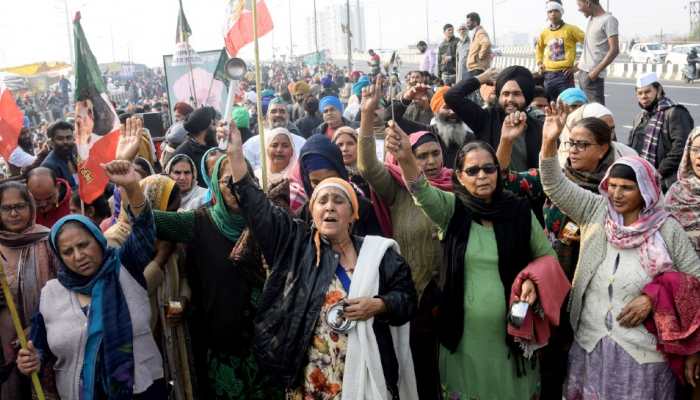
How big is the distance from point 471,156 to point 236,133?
1135 millimetres

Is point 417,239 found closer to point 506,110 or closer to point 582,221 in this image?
point 582,221

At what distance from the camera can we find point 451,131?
4867 mm

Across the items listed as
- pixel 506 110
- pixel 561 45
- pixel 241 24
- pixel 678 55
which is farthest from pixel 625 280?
pixel 678 55

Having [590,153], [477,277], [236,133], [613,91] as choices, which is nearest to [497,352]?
[477,277]

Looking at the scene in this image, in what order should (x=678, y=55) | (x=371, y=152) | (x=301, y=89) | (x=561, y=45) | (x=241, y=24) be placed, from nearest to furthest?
(x=371, y=152), (x=241, y=24), (x=561, y=45), (x=301, y=89), (x=678, y=55)

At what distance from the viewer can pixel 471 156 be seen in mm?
3072

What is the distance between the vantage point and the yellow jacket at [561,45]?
7.26m

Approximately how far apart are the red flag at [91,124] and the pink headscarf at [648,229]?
2.63 meters

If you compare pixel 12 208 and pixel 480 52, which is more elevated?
pixel 480 52

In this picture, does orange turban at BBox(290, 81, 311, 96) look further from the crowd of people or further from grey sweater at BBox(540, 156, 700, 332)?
grey sweater at BBox(540, 156, 700, 332)

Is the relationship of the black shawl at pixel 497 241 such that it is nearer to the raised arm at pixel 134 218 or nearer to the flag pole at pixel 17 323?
the raised arm at pixel 134 218

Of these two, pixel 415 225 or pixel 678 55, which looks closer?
pixel 415 225

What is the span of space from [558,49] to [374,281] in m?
5.55

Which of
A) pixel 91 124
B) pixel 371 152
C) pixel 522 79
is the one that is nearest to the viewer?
pixel 371 152
